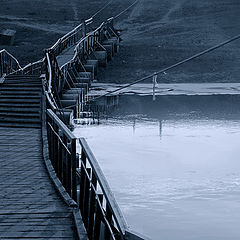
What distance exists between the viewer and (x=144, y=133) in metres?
20.0

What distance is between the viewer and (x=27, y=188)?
29.3 feet

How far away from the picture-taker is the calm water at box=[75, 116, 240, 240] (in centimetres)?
1097

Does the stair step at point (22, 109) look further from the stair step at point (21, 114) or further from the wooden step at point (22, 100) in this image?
the wooden step at point (22, 100)

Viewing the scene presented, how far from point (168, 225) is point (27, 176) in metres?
2.90

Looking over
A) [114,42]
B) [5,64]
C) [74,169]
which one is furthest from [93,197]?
[114,42]

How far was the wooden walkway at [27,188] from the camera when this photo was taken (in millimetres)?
6980

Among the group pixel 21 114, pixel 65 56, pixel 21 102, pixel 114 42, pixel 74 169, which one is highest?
pixel 114 42

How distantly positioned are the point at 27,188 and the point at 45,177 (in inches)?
29.2

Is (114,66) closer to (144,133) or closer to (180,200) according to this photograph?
(144,133)

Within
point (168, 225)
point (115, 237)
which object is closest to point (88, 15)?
point (168, 225)

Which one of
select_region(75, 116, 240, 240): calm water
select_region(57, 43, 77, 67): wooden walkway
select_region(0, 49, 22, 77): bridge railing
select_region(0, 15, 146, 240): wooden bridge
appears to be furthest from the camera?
select_region(57, 43, 77, 67): wooden walkway

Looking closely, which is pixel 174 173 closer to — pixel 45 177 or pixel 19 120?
pixel 19 120

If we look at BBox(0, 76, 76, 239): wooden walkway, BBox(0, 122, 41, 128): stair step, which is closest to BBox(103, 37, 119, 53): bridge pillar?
BBox(0, 76, 76, 239): wooden walkway

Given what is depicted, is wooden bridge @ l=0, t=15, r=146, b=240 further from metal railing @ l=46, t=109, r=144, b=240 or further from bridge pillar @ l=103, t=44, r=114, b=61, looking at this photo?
bridge pillar @ l=103, t=44, r=114, b=61
